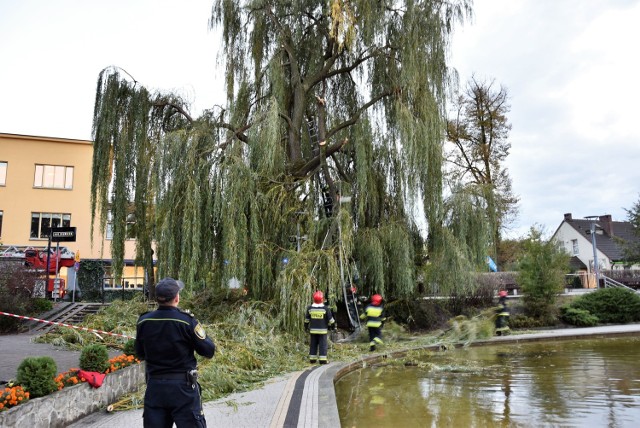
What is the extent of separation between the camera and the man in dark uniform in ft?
12.3

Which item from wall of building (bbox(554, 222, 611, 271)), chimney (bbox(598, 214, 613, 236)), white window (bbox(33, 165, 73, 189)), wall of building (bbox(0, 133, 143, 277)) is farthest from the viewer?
chimney (bbox(598, 214, 613, 236))

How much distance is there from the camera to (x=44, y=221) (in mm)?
32250

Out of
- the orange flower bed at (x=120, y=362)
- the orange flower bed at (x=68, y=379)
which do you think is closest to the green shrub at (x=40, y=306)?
the orange flower bed at (x=120, y=362)

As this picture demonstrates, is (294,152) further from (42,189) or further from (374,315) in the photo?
(42,189)

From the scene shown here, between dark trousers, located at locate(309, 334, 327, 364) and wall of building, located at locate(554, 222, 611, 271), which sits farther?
wall of building, located at locate(554, 222, 611, 271)

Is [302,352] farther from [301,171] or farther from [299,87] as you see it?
[299,87]

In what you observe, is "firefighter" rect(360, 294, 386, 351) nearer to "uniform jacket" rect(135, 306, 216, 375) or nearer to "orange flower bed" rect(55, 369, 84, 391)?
"orange flower bed" rect(55, 369, 84, 391)

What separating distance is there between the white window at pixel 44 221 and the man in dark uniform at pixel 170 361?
31952 millimetres

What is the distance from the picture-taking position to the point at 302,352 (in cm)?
1209

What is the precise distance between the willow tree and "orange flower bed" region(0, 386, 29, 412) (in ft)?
22.5

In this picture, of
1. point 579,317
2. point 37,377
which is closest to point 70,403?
point 37,377

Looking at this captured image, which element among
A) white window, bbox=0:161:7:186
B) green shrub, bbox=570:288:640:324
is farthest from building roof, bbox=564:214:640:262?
white window, bbox=0:161:7:186

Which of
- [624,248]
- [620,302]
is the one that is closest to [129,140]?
[620,302]

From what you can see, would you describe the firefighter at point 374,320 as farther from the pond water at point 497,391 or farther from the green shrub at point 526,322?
the green shrub at point 526,322
